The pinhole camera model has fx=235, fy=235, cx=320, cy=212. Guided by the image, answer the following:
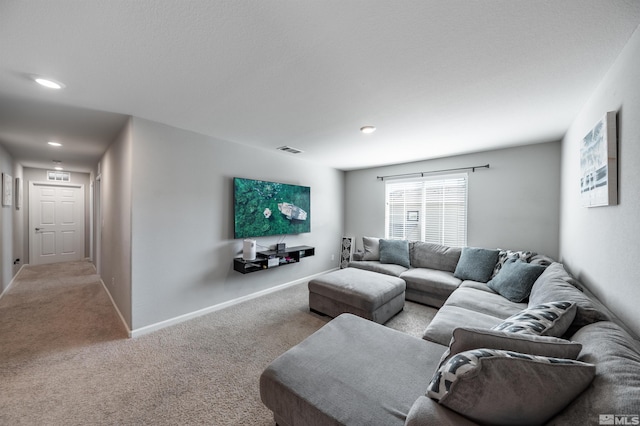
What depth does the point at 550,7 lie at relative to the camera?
1119 mm

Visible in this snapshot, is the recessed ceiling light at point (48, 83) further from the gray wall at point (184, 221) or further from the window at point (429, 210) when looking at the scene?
the window at point (429, 210)

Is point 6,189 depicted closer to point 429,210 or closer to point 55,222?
point 55,222

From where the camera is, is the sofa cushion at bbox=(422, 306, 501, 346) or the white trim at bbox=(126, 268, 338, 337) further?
the white trim at bbox=(126, 268, 338, 337)

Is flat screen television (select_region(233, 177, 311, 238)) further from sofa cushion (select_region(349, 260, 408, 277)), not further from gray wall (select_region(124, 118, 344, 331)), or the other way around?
sofa cushion (select_region(349, 260, 408, 277))

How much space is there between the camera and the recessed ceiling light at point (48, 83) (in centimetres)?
174

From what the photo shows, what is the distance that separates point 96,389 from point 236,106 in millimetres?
2545

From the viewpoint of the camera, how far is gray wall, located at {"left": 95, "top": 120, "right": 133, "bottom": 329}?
258 centimetres

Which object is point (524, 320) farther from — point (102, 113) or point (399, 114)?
point (102, 113)

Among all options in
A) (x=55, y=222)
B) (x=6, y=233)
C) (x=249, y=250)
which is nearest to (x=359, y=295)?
(x=249, y=250)

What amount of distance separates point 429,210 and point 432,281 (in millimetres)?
1488

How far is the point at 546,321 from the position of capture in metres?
1.20

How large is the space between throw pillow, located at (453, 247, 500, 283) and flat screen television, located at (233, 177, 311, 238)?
2.56m

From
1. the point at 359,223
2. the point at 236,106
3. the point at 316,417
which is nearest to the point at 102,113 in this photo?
the point at 236,106

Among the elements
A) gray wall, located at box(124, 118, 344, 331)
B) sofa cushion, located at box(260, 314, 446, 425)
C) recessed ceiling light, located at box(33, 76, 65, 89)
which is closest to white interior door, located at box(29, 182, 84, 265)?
gray wall, located at box(124, 118, 344, 331)
